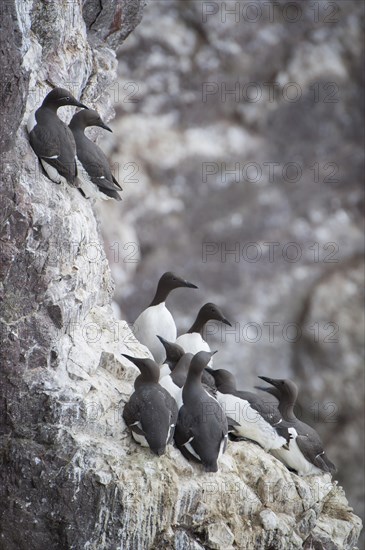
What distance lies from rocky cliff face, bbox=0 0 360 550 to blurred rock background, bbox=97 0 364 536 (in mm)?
12543

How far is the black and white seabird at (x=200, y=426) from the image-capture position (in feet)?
29.3

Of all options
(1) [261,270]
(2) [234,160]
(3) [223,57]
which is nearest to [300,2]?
(3) [223,57]

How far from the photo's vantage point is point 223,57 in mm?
24250

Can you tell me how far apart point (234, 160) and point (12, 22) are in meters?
16.6

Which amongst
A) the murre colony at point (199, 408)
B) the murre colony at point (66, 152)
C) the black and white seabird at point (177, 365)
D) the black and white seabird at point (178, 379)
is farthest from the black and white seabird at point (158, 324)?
the murre colony at point (66, 152)

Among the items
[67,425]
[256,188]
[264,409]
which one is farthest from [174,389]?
[256,188]

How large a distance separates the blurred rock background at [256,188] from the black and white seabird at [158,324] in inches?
416

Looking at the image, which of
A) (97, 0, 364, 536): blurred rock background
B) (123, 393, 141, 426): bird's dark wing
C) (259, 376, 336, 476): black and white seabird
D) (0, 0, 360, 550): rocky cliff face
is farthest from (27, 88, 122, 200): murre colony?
(97, 0, 364, 536): blurred rock background

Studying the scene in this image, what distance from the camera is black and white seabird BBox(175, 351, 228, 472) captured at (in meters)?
8.93

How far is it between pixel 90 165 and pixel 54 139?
0.72 meters

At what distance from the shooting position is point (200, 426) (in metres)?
8.99

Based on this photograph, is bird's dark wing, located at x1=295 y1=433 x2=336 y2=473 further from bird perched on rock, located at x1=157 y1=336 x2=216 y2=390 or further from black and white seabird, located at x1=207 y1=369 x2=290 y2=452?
bird perched on rock, located at x1=157 y1=336 x2=216 y2=390

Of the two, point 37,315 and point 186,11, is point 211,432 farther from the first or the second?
point 186,11

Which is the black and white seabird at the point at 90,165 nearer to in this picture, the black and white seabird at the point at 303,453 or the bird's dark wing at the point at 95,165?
the bird's dark wing at the point at 95,165
